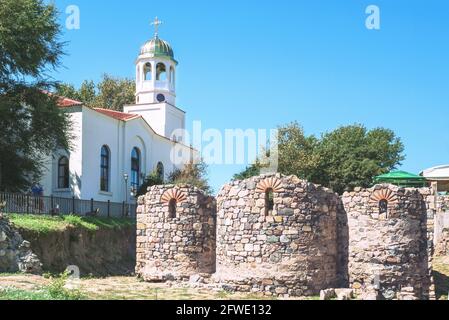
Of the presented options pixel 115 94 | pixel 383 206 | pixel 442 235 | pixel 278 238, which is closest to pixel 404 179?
pixel 442 235

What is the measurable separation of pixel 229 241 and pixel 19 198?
31.2 feet

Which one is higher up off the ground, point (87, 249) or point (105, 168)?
point (105, 168)

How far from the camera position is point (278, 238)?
16.5 meters

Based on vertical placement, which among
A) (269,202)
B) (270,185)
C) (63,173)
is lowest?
(269,202)

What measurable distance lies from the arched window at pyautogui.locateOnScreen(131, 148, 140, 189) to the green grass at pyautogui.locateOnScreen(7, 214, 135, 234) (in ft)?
28.1

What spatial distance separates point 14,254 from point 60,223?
5.31 m

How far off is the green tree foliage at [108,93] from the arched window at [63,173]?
Answer: 62.1ft

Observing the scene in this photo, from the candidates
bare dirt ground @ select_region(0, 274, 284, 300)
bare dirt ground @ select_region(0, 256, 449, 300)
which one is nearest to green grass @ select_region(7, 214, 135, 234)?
bare dirt ground @ select_region(0, 256, 449, 300)

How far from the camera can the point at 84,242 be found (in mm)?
23422

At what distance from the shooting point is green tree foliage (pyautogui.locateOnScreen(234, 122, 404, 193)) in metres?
41.6

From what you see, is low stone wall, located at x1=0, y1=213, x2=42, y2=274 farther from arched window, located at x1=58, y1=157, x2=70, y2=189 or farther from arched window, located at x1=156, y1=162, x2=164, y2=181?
arched window, located at x1=156, y1=162, x2=164, y2=181

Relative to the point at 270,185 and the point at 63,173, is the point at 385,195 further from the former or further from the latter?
the point at 63,173

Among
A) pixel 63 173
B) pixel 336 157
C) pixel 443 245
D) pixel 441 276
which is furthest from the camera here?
pixel 336 157
